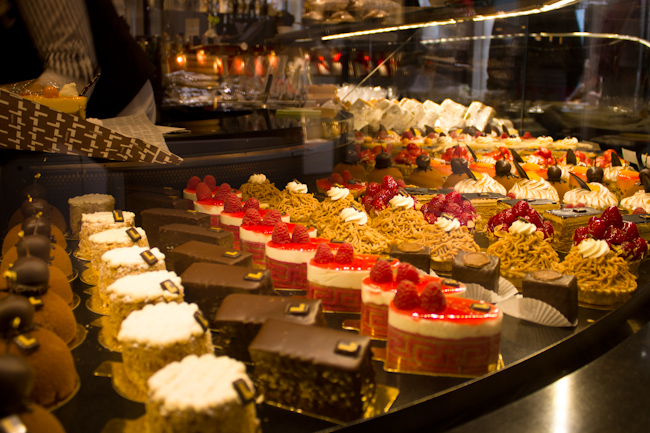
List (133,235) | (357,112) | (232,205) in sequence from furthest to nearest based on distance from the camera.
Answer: (357,112)
(232,205)
(133,235)

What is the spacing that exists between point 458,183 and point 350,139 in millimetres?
1281

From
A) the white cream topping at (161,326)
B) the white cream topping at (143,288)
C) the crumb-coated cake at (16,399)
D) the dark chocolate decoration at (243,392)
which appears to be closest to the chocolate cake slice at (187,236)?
the white cream topping at (143,288)

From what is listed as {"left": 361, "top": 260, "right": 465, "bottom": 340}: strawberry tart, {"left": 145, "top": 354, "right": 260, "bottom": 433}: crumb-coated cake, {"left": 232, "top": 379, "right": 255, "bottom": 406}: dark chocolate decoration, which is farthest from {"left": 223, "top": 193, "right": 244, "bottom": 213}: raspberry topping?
{"left": 232, "top": 379, "right": 255, "bottom": 406}: dark chocolate decoration

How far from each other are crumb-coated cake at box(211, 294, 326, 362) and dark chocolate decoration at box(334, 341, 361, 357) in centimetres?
24

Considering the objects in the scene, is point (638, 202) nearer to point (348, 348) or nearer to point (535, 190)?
point (535, 190)

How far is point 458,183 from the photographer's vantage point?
4.50 meters

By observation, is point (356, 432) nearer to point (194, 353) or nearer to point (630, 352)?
point (194, 353)

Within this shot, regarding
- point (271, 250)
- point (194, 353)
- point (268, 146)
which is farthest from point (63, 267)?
point (268, 146)

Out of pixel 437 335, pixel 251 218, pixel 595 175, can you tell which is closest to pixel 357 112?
pixel 595 175

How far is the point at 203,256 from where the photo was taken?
2465 millimetres

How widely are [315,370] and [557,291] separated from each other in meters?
1.30

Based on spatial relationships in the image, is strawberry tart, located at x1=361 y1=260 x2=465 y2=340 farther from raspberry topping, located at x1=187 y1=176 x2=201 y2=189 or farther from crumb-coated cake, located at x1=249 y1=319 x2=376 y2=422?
raspberry topping, located at x1=187 y1=176 x2=201 y2=189

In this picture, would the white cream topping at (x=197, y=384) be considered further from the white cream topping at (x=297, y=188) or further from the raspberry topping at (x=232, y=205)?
the white cream topping at (x=297, y=188)

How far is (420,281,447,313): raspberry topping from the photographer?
1904 mm
